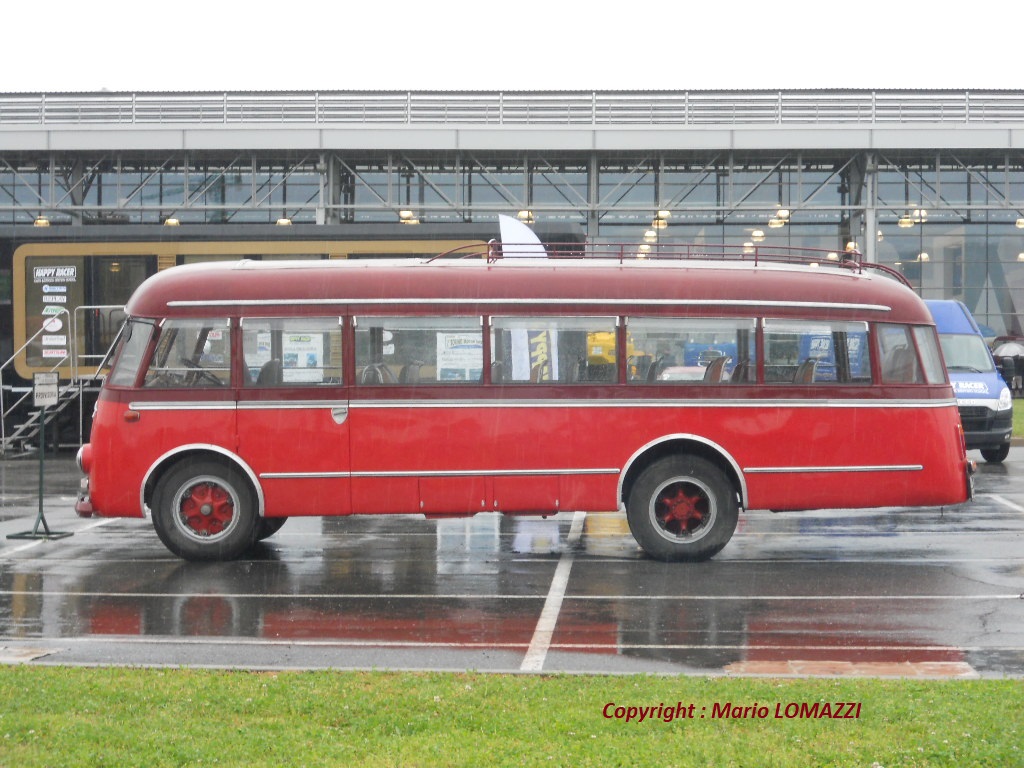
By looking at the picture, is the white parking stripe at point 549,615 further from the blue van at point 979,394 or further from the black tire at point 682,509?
the blue van at point 979,394

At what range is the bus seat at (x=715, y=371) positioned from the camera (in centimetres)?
1198

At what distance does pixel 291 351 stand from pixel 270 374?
0.94ft

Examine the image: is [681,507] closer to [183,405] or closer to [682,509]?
[682,509]

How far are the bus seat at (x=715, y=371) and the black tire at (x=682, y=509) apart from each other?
0.75 m

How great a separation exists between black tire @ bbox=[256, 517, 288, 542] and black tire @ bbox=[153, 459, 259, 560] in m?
1.08

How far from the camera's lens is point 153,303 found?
39.8ft

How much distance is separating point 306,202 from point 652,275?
93.0ft

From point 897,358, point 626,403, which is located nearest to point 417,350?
point 626,403

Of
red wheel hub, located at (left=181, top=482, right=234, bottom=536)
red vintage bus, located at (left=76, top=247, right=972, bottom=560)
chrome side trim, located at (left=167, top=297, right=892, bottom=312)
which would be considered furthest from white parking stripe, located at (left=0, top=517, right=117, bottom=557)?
chrome side trim, located at (left=167, top=297, right=892, bottom=312)

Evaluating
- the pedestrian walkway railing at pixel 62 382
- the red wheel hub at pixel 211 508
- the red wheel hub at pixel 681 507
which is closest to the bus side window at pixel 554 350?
the red wheel hub at pixel 681 507

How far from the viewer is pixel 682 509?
11.9 metres

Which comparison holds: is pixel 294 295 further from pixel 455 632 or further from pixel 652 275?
pixel 455 632

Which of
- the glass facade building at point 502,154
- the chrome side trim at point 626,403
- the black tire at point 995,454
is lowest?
the black tire at point 995,454

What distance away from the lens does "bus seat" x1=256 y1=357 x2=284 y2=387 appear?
1205 cm
